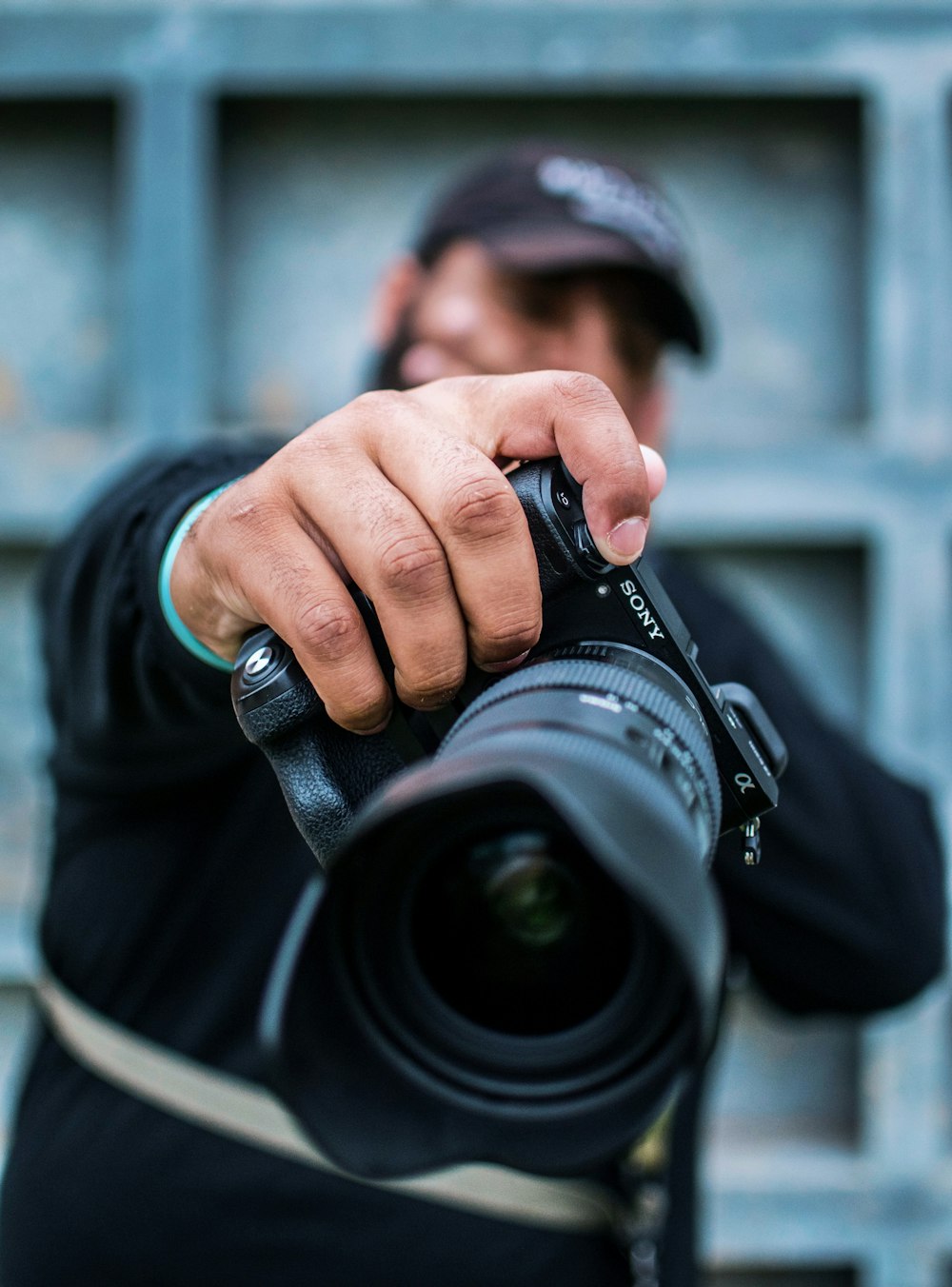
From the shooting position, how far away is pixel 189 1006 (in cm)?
83

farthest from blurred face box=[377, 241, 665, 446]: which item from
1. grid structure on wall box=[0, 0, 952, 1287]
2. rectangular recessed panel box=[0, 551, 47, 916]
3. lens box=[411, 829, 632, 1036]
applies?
lens box=[411, 829, 632, 1036]

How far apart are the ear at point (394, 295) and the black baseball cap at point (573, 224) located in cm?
3

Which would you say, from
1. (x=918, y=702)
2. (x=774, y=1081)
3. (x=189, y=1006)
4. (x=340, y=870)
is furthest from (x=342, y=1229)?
(x=918, y=702)

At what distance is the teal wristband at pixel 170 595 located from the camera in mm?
585

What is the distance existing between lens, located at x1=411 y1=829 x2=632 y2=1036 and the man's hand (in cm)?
8

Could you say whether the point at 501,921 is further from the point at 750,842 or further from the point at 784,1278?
the point at 784,1278

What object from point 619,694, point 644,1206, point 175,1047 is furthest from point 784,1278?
point 619,694

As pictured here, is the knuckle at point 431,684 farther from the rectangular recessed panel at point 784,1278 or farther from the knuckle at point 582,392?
the rectangular recessed panel at point 784,1278

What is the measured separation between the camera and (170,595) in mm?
592

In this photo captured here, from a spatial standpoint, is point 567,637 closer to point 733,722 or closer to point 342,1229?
point 733,722

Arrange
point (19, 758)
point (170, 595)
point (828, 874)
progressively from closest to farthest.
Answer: point (170, 595) → point (828, 874) → point (19, 758)

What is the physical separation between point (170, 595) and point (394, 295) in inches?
26.4

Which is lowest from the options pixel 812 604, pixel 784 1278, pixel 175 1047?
pixel 784 1278

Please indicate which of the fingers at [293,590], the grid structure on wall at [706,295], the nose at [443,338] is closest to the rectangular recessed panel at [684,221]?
the grid structure on wall at [706,295]
